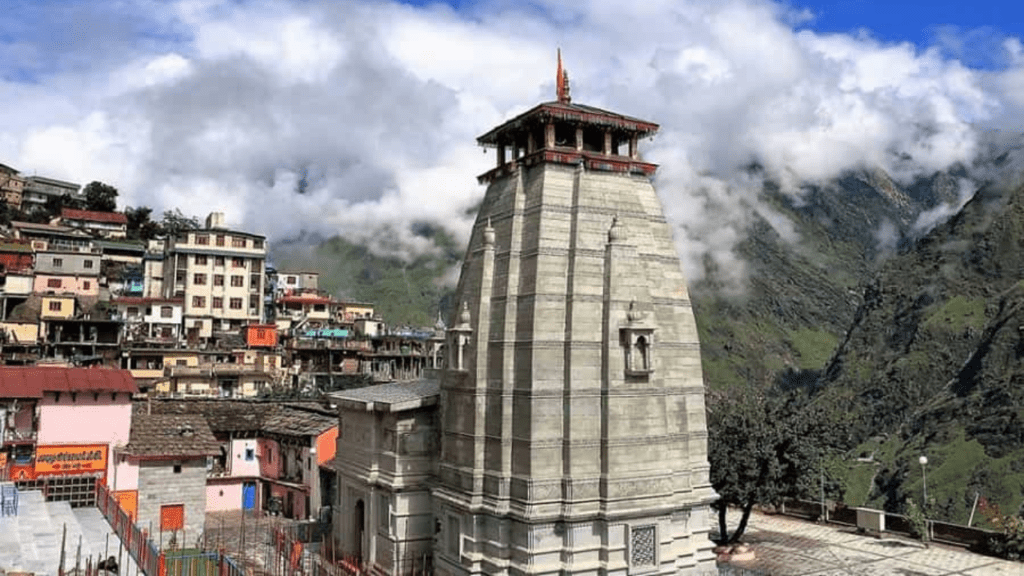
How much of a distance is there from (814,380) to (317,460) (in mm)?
127227

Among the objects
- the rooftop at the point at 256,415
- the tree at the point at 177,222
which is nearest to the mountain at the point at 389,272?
the tree at the point at 177,222

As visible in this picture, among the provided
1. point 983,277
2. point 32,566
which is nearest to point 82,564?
point 32,566

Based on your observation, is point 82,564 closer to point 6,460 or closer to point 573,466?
point 6,460

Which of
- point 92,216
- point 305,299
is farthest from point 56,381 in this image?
point 92,216

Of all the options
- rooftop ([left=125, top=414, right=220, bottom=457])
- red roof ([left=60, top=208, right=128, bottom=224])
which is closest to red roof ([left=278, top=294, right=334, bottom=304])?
red roof ([left=60, top=208, right=128, bottom=224])

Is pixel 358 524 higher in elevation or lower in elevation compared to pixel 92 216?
lower

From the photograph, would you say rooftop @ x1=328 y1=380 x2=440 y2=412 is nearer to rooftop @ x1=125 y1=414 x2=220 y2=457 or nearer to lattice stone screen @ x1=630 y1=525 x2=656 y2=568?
rooftop @ x1=125 y1=414 x2=220 y2=457

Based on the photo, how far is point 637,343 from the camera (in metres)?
28.0

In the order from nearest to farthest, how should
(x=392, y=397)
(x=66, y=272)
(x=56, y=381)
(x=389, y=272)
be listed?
1. (x=392, y=397)
2. (x=56, y=381)
3. (x=66, y=272)
4. (x=389, y=272)

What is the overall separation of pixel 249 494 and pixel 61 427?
13.2 m

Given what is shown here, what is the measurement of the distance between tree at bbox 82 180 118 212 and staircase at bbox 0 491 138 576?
8391 centimetres

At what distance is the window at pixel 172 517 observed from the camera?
3778 cm

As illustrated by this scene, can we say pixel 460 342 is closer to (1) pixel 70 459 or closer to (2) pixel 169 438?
(2) pixel 169 438

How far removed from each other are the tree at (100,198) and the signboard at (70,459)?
81.4m
